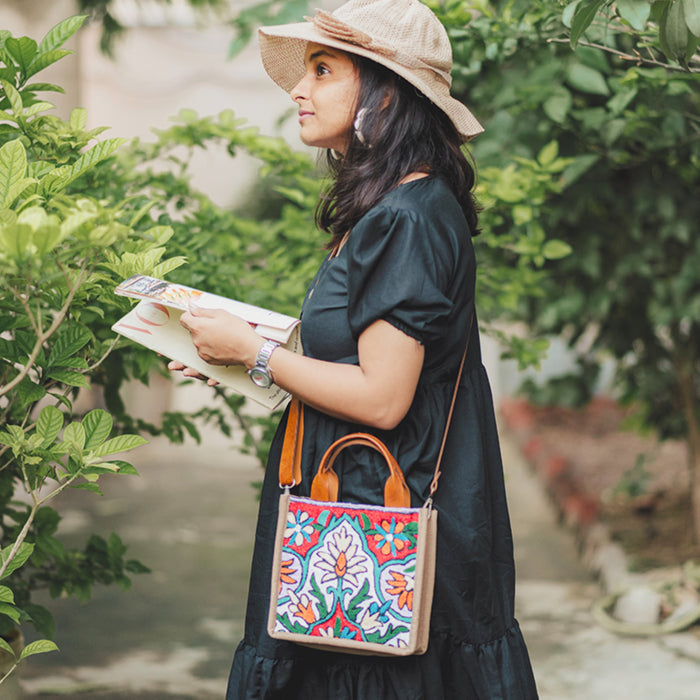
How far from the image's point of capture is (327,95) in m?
1.68

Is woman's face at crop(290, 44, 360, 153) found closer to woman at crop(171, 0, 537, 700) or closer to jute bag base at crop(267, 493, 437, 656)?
woman at crop(171, 0, 537, 700)

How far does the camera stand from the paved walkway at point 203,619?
3221mm

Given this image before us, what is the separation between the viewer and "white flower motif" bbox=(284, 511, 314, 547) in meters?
1.59

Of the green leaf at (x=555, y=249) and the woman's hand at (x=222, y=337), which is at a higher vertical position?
the green leaf at (x=555, y=249)

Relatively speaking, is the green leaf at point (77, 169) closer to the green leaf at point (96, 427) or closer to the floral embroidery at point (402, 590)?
the green leaf at point (96, 427)

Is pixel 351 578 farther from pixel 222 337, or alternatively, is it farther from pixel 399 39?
pixel 399 39

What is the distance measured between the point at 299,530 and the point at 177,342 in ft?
1.39

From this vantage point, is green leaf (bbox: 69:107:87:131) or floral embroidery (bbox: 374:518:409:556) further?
green leaf (bbox: 69:107:87:131)

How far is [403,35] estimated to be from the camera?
1.67 m

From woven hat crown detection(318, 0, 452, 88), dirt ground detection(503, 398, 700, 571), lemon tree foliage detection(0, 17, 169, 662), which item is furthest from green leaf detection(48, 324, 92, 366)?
dirt ground detection(503, 398, 700, 571)

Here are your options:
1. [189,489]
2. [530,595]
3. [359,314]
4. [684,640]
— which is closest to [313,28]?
[359,314]

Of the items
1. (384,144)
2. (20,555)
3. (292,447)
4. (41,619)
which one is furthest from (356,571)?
(41,619)

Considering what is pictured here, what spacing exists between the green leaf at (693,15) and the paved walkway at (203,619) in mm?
1876

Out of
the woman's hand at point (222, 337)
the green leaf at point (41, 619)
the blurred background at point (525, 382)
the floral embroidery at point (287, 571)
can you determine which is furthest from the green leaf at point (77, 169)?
the green leaf at point (41, 619)
